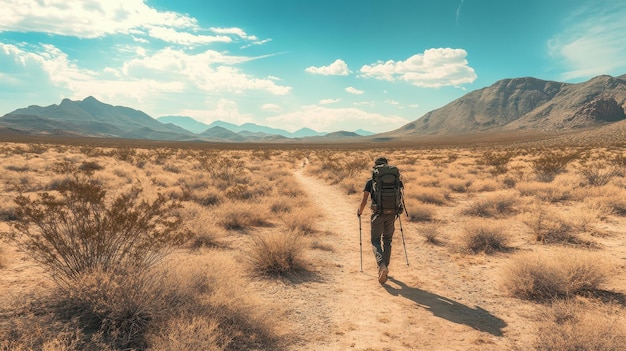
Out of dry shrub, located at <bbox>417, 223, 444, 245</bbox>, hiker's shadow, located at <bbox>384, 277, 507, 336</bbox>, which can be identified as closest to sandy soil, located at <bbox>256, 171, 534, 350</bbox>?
hiker's shadow, located at <bbox>384, 277, 507, 336</bbox>

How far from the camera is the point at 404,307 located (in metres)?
5.54

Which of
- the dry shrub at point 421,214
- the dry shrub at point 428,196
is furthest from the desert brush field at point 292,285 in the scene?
the dry shrub at point 428,196

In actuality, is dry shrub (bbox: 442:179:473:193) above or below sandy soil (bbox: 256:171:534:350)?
above

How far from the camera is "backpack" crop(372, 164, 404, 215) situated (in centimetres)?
646

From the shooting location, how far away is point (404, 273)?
7.12 metres

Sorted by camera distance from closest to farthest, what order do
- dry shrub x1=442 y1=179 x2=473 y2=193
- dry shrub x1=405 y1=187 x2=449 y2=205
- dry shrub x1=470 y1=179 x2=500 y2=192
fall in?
dry shrub x1=405 y1=187 x2=449 y2=205, dry shrub x1=470 y1=179 x2=500 y2=192, dry shrub x1=442 y1=179 x2=473 y2=193

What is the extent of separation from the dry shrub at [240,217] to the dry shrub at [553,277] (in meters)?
7.48

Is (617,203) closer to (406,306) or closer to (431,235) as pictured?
(431,235)

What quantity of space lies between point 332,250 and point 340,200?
7.23 m

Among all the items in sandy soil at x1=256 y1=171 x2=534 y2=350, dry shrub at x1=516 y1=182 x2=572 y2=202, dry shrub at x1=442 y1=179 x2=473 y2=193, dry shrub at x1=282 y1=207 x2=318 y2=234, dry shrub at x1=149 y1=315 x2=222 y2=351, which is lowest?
sandy soil at x1=256 y1=171 x2=534 y2=350

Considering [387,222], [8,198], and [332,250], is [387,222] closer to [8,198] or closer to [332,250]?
[332,250]

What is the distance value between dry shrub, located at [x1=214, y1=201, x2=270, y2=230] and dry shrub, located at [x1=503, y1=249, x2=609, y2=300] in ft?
24.5

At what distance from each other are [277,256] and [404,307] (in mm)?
2830

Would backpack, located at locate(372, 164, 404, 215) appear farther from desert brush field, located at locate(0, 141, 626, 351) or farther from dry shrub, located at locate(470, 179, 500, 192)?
dry shrub, located at locate(470, 179, 500, 192)
